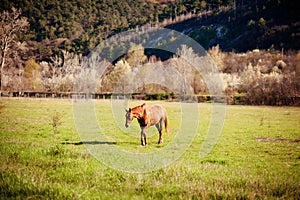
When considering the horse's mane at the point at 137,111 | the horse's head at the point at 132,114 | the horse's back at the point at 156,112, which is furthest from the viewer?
the horse's back at the point at 156,112

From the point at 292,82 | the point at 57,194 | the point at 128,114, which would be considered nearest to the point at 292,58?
the point at 292,82

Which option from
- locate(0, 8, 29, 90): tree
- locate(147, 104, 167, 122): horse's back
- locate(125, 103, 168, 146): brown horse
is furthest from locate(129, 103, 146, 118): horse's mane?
locate(0, 8, 29, 90): tree

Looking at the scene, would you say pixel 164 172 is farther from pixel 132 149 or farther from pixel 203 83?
pixel 203 83

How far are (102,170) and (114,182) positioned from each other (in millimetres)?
1166

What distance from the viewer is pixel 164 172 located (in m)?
9.06

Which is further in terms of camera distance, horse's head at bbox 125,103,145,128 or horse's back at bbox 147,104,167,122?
horse's back at bbox 147,104,167,122

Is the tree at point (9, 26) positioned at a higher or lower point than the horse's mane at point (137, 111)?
higher

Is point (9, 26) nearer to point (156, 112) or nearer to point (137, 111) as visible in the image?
point (156, 112)

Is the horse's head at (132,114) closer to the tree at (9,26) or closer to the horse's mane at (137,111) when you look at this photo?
the horse's mane at (137,111)

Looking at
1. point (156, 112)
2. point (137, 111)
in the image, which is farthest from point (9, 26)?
point (137, 111)

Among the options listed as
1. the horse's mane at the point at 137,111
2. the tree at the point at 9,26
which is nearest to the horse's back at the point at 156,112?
the horse's mane at the point at 137,111

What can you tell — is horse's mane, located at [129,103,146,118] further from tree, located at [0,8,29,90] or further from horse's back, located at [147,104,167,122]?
tree, located at [0,8,29,90]

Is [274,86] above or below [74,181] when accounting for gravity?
above

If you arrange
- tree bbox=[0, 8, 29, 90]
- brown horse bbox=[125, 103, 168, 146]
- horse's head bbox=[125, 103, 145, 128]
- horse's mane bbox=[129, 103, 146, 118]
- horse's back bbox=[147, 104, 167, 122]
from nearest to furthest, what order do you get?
horse's head bbox=[125, 103, 145, 128] < brown horse bbox=[125, 103, 168, 146] < horse's mane bbox=[129, 103, 146, 118] < horse's back bbox=[147, 104, 167, 122] < tree bbox=[0, 8, 29, 90]
